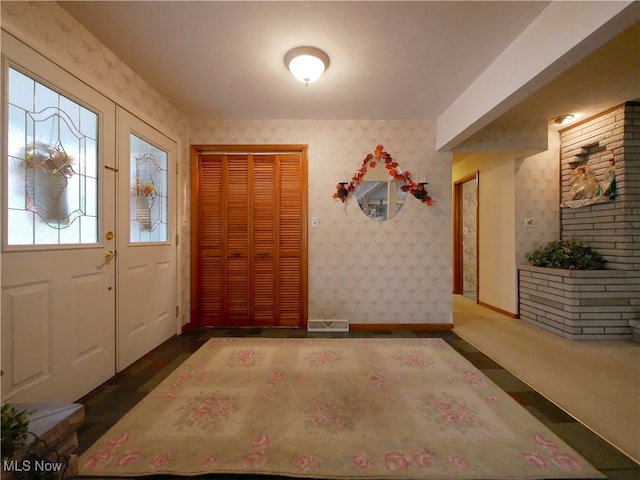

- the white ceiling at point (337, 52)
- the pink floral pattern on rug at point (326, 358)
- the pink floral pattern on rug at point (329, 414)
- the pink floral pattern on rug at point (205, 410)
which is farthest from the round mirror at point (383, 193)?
the pink floral pattern on rug at point (205, 410)

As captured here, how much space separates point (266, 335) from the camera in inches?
Answer: 116

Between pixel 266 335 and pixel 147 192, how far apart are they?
75.9 inches

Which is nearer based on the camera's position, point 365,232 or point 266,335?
point 266,335

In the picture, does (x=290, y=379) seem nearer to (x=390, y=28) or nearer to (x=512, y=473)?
(x=512, y=473)

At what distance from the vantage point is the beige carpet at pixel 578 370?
5.05ft

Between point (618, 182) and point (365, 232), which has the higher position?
point (618, 182)

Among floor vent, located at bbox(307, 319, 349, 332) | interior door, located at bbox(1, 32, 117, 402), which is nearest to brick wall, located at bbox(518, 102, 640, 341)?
floor vent, located at bbox(307, 319, 349, 332)

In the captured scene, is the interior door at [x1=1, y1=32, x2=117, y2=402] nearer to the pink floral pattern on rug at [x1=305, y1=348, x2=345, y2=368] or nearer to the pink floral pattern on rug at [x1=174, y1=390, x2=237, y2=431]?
the pink floral pattern on rug at [x1=174, y1=390, x2=237, y2=431]

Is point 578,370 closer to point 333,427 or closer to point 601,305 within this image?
point 601,305

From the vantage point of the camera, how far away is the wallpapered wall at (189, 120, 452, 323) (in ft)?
10.3

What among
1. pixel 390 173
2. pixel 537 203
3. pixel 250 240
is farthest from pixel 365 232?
pixel 537 203

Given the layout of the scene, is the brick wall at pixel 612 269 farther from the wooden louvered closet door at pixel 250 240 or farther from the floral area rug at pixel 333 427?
the wooden louvered closet door at pixel 250 240

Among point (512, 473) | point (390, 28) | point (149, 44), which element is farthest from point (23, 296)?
point (390, 28)

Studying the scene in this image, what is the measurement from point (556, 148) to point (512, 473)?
4044 mm
